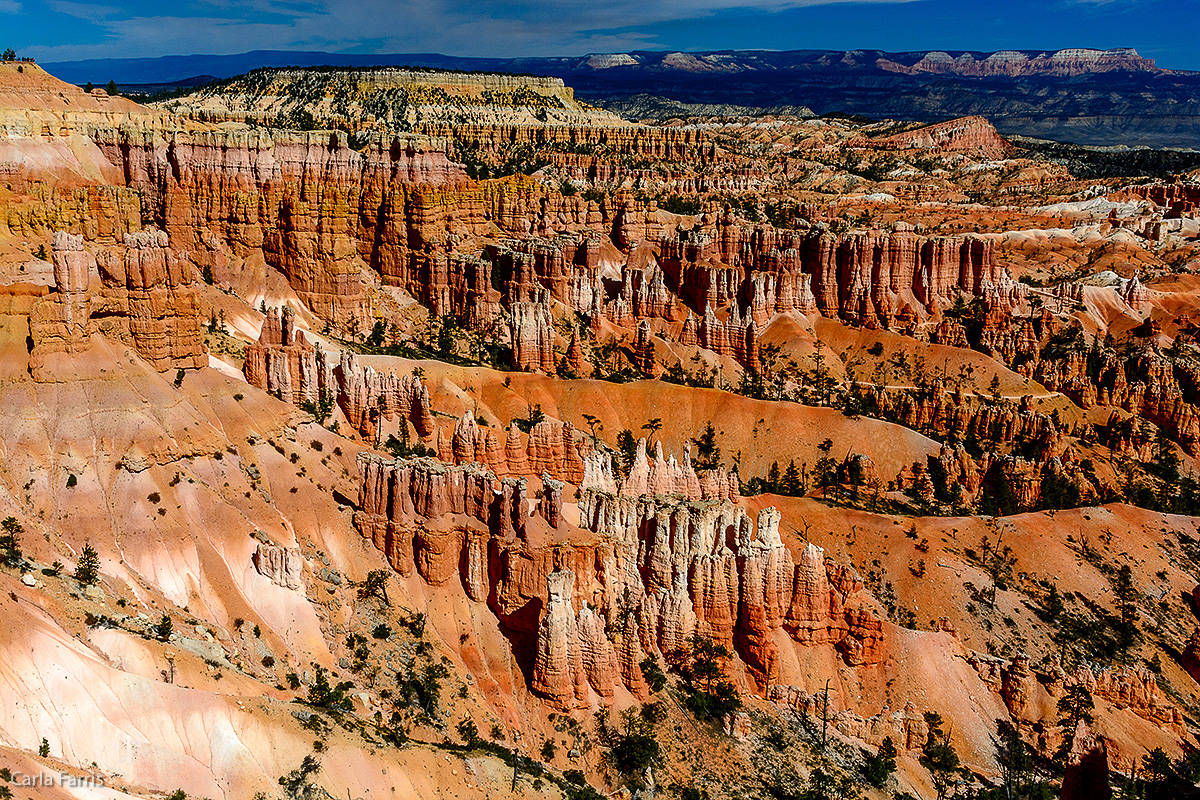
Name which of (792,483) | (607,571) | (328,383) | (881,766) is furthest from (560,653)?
(792,483)

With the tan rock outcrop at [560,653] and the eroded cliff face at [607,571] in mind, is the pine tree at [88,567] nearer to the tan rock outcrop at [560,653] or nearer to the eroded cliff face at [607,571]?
the eroded cliff face at [607,571]

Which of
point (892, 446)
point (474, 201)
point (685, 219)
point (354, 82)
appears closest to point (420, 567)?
point (892, 446)

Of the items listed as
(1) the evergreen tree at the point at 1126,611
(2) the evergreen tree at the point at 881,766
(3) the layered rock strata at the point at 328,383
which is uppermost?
(3) the layered rock strata at the point at 328,383

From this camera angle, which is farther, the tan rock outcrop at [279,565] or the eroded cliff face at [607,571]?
the eroded cliff face at [607,571]

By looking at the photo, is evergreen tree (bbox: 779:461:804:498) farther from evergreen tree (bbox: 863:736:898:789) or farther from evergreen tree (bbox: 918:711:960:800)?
evergreen tree (bbox: 863:736:898:789)

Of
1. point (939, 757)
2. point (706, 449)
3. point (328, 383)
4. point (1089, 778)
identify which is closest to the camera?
point (1089, 778)

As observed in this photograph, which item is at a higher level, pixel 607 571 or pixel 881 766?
pixel 607 571


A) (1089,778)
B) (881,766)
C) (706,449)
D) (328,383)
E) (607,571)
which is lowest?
(881,766)

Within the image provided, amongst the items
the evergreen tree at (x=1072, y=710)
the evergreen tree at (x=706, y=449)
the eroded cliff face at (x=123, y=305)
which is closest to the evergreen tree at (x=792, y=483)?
the evergreen tree at (x=706, y=449)

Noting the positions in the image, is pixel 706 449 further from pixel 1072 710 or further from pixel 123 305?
pixel 123 305

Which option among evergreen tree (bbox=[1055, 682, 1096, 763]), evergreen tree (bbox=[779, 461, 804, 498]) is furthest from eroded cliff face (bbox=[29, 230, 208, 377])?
evergreen tree (bbox=[1055, 682, 1096, 763])

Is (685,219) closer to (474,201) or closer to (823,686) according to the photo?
(474,201)

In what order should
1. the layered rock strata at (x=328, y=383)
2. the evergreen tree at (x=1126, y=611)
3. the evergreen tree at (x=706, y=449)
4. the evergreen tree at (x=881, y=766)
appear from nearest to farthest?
the evergreen tree at (x=881, y=766), the layered rock strata at (x=328, y=383), the evergreen tree at (x=1126, y=611), the evergreen tree at (x=706, y=449)
